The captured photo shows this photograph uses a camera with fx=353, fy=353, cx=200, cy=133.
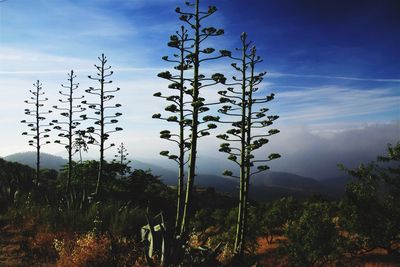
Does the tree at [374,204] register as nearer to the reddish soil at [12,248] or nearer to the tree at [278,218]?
the tree at [278,218]

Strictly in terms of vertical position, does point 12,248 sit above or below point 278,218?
above

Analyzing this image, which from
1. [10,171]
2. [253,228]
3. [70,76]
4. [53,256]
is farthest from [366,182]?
[70,76]

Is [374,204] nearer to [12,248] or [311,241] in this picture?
[311,241]

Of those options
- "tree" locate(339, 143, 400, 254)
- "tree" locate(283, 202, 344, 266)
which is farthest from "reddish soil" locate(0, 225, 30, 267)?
"tree" locate(339, 143, 400, 254)

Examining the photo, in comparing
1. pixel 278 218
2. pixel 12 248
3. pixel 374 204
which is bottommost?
pixel 278 218

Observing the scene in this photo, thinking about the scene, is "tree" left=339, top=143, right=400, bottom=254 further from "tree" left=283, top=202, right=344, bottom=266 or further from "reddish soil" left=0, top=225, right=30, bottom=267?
"reddish soil" left=0, top=225, right=30, bottom=267

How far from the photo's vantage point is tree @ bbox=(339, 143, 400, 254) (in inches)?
745

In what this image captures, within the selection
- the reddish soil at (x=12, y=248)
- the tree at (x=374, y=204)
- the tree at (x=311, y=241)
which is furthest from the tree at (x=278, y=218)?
the reddish soil at (x=12, y=248)

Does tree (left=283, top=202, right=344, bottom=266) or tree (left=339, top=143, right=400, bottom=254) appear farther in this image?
tree (left=339, top=143, right=400, bottom=254)

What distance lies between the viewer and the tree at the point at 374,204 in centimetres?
1892

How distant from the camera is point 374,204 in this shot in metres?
19.2

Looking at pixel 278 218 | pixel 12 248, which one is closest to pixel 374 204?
pixel 278 218

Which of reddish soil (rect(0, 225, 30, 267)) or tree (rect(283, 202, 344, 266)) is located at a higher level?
reddish soil (rect(0, 225, 30, 267))

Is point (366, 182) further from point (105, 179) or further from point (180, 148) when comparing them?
point (105, 179)
